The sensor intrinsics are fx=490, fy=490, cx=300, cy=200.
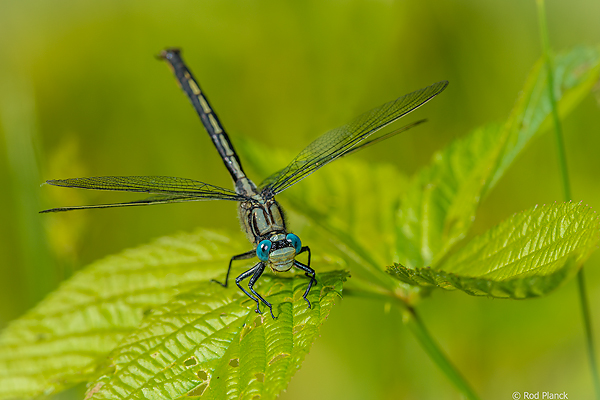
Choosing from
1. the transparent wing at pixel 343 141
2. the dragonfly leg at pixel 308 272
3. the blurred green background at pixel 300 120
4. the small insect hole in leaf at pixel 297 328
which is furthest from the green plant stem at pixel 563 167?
the small insect hole in leaf at pixel 297 328

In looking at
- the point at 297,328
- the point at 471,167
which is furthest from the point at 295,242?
the point at 471,167

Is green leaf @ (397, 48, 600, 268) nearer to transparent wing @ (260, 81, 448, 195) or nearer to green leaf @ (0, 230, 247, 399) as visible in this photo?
transparent wing @ (260, 81, 448, 195)

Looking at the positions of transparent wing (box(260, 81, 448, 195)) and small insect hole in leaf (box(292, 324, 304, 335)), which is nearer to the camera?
small insect hole in leaf (box(292, 324, 304, 335))

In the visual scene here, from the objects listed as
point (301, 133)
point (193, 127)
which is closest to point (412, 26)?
point (301, 133)

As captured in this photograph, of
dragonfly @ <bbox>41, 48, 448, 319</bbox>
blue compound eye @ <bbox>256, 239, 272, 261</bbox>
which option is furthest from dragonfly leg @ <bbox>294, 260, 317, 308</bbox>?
blue compound eye @ <bbox>256, 239, 272, 261</bbox>

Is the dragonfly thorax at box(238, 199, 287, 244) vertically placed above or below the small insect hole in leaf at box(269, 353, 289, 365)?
above

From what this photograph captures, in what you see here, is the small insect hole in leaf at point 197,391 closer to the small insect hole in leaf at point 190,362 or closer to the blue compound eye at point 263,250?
the small insect hole in leaf at point 190,362
